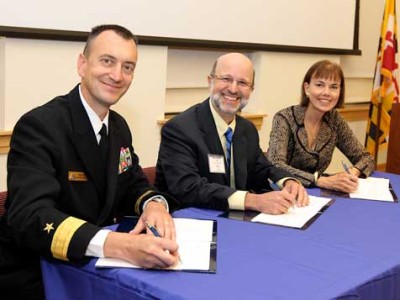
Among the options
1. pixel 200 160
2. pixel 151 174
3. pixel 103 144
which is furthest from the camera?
pixel 151 174

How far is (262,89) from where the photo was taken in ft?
14.5

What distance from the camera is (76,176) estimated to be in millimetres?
Result: 1719

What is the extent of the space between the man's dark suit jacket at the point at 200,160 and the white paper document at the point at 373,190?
335 mm

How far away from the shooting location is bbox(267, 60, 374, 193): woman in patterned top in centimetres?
284

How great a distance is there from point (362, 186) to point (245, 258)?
1200 millimetres

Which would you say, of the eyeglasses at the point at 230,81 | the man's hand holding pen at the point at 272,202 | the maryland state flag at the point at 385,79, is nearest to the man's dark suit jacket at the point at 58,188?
the man's hand holding pen at the point at 272,202

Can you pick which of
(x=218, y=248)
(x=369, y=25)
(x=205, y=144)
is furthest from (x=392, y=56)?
(x=218, y=248)

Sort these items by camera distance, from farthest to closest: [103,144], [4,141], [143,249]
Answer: [4,141] < [103,144] < [143,249]

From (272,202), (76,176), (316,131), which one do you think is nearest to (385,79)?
(316,131)

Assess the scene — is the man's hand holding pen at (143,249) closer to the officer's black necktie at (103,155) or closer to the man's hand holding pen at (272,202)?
the officer's black necktie at (103,155)

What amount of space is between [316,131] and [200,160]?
3.33 ft

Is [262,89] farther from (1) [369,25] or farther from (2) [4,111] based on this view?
(2) [4,111]

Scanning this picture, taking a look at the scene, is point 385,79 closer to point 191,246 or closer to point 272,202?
point 272,202

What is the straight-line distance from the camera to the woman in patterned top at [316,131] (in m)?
2.84
